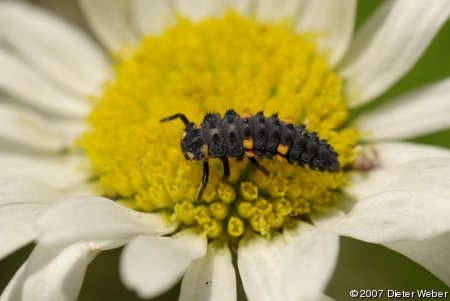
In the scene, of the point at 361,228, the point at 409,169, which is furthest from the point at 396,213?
the point at 409,169

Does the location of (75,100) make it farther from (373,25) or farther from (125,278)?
(125,278)

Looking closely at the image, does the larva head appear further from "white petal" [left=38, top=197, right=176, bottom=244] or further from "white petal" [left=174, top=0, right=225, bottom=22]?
"white petal" [left=174, top=0, right=225, bottom=22]

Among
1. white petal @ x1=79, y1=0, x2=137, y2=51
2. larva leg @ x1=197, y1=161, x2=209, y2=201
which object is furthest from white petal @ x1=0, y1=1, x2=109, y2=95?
larva leg @ x1=197, y1=161, x2=209, y2=201

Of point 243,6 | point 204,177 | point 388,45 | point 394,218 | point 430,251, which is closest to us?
point 394,218

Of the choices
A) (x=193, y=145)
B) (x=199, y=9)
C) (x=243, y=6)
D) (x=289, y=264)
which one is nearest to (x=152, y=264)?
(x=289, y=264)

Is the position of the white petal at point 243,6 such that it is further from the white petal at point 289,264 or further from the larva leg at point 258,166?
the white petal at point 289,264

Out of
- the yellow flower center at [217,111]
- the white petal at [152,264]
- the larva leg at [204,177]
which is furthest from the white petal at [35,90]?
the white petal at [152,264]

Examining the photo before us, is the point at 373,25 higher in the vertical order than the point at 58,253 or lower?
higher

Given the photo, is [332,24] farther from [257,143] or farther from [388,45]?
[257,143]
